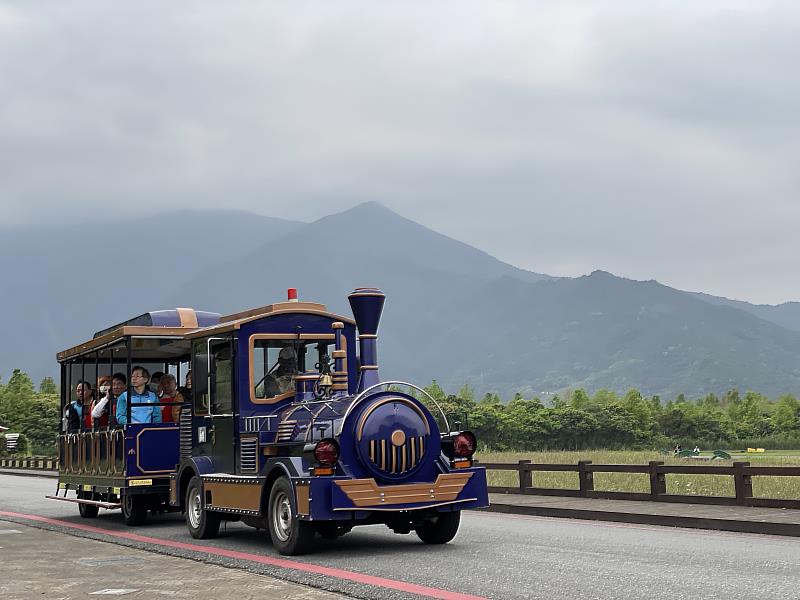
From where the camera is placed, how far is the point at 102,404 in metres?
18.8

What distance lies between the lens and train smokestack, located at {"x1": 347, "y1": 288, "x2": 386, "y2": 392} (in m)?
13.3

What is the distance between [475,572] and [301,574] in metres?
1.70

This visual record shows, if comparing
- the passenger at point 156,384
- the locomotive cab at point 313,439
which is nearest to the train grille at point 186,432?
the locomotive cab at point 313,439

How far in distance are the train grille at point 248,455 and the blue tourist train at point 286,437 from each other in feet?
0.07

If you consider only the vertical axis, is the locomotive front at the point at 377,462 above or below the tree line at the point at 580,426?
below

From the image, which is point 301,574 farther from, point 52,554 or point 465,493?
point 52,554

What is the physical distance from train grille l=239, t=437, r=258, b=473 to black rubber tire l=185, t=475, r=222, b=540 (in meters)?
1.28

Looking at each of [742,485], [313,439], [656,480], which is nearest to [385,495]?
[313,439]

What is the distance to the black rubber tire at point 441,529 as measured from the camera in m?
13.5

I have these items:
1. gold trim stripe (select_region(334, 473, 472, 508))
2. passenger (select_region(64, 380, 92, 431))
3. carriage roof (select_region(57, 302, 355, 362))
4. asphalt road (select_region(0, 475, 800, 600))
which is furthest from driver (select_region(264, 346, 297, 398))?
passenger (select_region(64, 380, 92, 431))

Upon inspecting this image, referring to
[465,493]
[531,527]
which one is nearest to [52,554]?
[465,493]

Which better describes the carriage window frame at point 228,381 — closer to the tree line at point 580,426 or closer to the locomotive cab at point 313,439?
the locomotive cab at point 313,439

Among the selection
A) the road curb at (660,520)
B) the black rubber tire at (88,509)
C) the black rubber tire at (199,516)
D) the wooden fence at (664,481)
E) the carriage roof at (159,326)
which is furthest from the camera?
the black rubber tire at (88,509)

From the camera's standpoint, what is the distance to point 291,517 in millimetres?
12625
